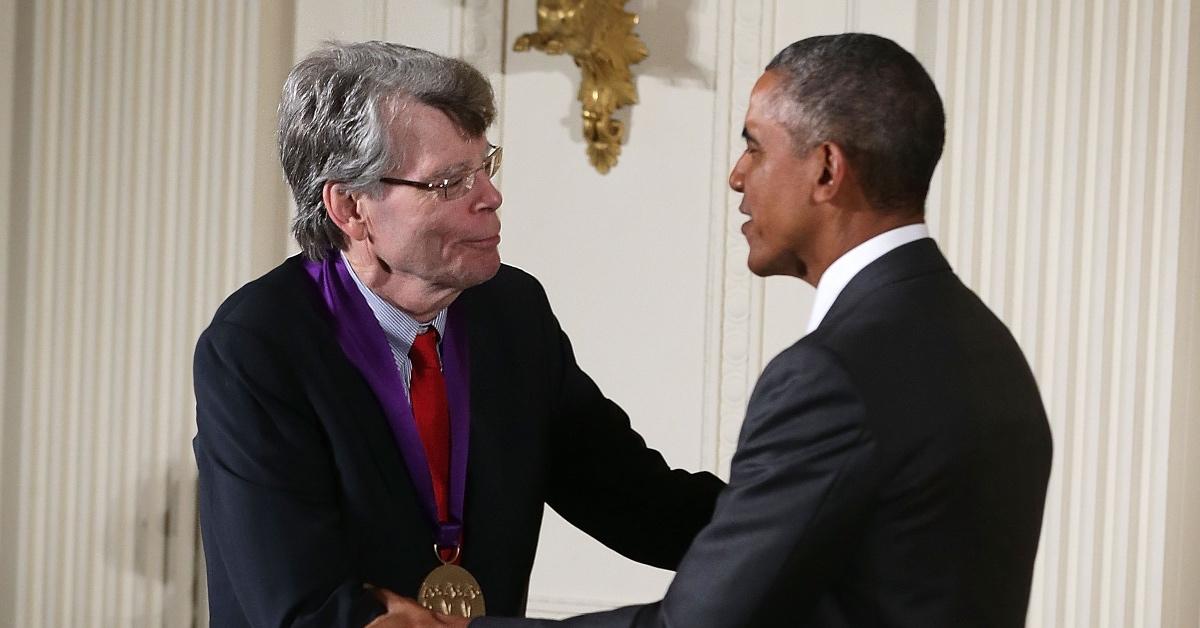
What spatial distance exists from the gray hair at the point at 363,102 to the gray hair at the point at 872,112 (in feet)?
2.01

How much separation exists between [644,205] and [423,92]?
7.20 feet

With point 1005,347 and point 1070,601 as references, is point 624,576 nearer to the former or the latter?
point 1070,601

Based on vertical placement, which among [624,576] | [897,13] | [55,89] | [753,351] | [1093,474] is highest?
[897,13]

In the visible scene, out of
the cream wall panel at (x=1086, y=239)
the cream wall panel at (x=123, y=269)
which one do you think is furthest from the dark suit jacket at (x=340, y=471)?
the cream wall panel at (x=123, y=269)

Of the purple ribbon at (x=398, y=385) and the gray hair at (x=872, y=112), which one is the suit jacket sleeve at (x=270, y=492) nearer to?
the purple ribbon at (x=398, y=385)

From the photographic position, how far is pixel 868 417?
5.51 ft

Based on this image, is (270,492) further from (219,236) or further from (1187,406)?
(1187,406)

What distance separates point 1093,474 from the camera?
3.99 m

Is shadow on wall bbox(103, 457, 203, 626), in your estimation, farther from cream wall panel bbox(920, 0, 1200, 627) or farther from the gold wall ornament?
cream wall panel bbox(920, 0, 1200, 627)

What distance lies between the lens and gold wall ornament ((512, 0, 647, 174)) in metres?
4.24

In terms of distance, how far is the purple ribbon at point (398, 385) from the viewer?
223 centimetres

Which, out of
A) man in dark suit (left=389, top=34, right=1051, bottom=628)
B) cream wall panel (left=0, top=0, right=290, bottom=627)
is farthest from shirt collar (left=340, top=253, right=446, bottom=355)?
cream wall panel (left=0, top=0, right=290, bottom=627)

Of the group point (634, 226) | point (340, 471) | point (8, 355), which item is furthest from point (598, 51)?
point (340, 471)

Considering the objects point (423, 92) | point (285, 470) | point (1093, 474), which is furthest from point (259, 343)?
point (1093, 474)
